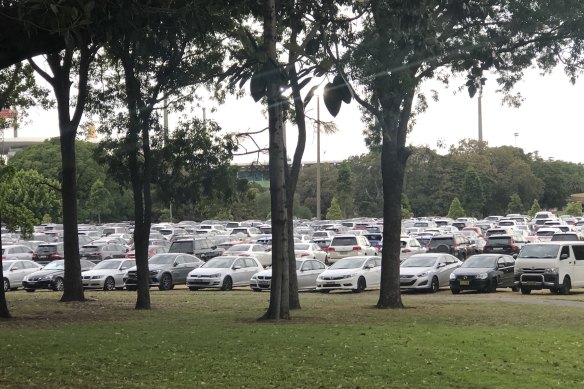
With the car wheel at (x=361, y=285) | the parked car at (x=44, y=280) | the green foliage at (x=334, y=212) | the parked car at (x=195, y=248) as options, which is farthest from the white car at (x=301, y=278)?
the green foliage at (x=334, y=212)

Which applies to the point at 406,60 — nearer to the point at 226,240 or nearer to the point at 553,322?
the point at 553,322

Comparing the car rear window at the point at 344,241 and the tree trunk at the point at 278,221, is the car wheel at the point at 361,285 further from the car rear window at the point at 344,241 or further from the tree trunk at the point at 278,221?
the tree trunk at the point at 278,221

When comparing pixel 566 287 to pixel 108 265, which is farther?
pixel 108 265

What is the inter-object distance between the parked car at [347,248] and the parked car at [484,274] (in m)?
13.3

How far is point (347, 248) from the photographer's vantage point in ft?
157

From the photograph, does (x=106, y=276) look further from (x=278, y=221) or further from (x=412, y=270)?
(x=278, y=221)

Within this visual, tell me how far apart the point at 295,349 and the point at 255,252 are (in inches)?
1253

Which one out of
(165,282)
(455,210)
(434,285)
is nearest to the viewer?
(434,285)

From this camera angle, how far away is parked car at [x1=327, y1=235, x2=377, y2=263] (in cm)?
4759

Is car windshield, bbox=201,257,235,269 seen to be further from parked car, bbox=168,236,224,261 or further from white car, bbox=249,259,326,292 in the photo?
parked car, bbox=168,236,224,261

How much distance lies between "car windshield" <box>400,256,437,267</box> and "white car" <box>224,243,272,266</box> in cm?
1142

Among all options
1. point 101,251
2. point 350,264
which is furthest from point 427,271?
point 101,251

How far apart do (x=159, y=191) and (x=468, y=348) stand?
13301 millimetres

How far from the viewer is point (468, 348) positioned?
14812mm
